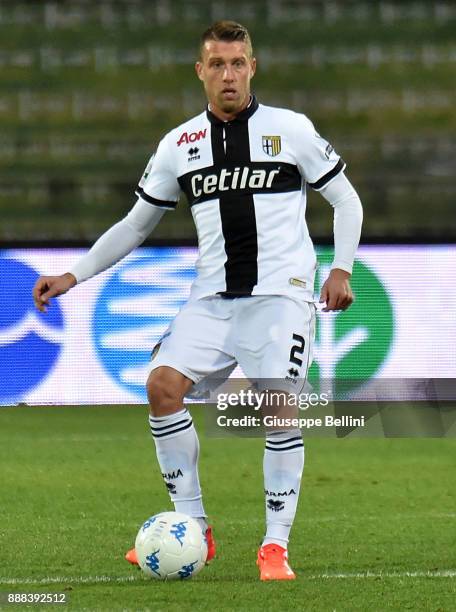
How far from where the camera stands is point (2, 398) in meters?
8.61

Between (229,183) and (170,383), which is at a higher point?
(229,183)

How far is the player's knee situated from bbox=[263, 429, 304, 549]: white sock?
0.32m

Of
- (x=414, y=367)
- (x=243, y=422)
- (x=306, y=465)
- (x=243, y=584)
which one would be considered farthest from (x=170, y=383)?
(x=414, y=367)

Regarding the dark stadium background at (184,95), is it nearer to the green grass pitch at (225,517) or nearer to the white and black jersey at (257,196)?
the green grass pitch at (225,517)

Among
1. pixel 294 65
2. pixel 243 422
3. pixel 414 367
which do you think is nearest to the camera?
pixel 243 422

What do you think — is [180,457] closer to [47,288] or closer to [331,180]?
[47,288]

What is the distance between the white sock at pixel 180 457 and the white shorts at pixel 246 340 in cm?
16

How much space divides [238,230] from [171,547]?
1.02m

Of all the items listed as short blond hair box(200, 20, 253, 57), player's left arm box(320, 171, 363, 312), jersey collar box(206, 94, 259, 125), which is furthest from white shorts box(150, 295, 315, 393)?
short blond hair box(200, 20, 253, 57)

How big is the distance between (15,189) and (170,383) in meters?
8.55

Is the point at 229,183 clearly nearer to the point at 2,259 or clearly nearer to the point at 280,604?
the point at 280,604

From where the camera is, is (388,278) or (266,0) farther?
(266,0)

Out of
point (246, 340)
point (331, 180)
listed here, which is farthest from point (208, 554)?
point (331, 180)

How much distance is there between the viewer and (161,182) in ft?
14.3
